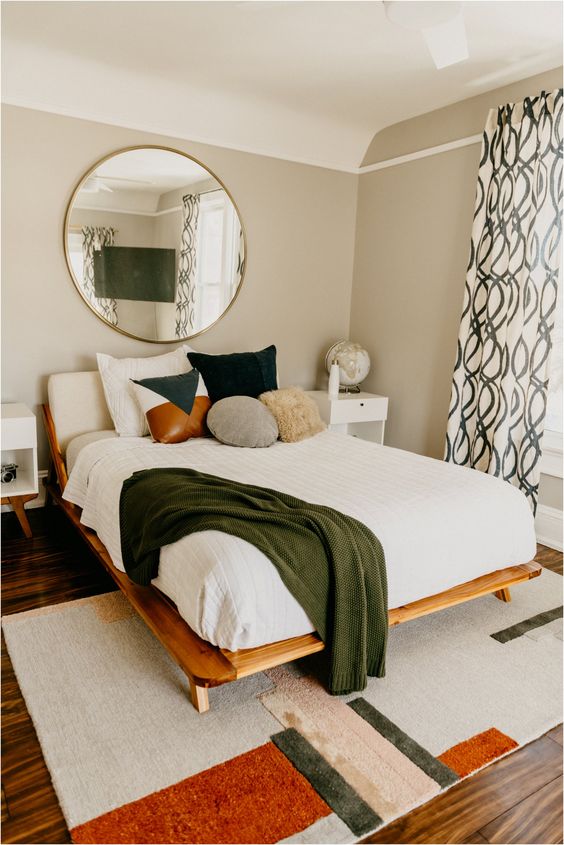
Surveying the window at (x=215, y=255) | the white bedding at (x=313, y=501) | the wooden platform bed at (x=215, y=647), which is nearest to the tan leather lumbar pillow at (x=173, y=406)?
the white bedding at (x=313, y=501)

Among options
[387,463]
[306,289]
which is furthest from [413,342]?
[387,463]

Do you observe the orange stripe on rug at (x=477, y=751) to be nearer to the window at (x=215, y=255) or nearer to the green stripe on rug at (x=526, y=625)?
the green stripe on rug at (x=526, y=625)

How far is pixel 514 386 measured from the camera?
343 centimetres

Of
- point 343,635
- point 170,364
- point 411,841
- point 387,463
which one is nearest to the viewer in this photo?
point 411,841

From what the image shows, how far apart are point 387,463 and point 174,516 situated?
1.22m

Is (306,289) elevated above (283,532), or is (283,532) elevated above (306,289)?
(306,289)

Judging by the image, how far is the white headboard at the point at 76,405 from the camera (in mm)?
3437

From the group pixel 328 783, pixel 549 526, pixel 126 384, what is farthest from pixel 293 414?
pixel 328 783

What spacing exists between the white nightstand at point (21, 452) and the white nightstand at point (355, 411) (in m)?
1.87

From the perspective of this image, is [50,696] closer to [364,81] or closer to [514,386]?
[514,386]

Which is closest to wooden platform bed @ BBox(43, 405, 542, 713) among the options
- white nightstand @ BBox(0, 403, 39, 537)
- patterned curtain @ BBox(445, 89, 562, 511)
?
white nightstand @ BBox(0, 403, 39, 537)

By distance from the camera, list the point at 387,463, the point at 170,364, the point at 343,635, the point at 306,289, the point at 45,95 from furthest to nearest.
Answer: the point at 306,289
the point at 170,364
the point at 45,95
the point at 387,463
the point at 343,635

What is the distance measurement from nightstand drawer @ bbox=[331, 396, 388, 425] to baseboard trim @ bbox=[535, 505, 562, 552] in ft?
4.22

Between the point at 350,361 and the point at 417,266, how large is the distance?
0.80m
